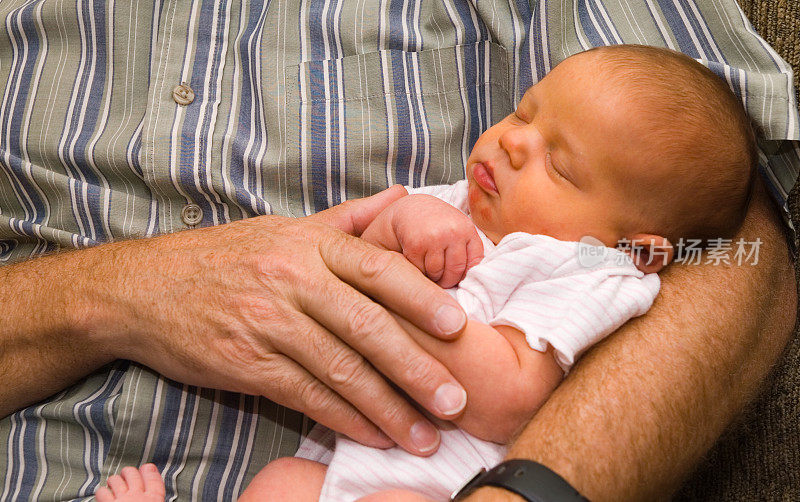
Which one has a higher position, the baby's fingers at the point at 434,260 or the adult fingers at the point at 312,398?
the baby's fingers at the point at 434,260

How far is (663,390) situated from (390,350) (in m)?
0.41

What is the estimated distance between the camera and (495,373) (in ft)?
3.00

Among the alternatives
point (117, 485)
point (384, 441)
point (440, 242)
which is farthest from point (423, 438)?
point (117, 485)

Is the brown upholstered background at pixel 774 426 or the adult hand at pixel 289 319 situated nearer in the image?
the adult hand at pixel 289 319

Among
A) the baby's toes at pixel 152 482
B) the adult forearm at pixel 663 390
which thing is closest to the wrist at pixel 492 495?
the adult forearm at pixel 663 390

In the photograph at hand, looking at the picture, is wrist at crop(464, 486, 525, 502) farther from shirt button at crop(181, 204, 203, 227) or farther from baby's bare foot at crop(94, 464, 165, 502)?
shirt button at crop(181, 204, 203, 227)

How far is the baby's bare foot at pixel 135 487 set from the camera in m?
1.07

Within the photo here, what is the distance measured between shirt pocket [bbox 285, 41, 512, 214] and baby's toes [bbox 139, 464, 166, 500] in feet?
1.84

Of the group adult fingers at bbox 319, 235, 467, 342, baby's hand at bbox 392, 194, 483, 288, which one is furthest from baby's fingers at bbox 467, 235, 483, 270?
adult fingers at bbox 319, 235, 467, 342

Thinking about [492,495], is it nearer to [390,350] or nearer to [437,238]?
[390,350]

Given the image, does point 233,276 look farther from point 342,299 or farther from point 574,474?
point 574,474

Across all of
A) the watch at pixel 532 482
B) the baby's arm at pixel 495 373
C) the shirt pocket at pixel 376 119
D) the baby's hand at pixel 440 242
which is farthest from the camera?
the shirt pocket at pixel 376 119

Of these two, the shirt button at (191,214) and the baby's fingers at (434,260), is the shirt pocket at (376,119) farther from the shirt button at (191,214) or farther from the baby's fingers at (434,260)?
the baby's fingers at (434,260)

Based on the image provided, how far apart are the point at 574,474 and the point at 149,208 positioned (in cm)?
97
